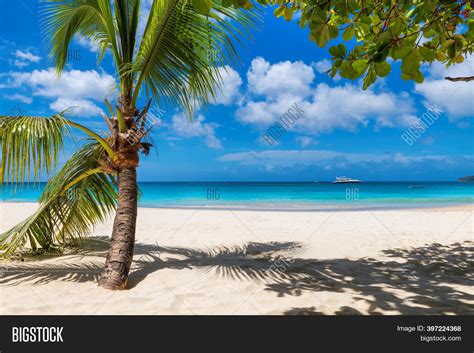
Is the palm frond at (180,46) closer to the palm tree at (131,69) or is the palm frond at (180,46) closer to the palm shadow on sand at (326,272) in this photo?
the palm tree at (131,69)

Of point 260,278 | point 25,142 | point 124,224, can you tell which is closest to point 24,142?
point 25,142

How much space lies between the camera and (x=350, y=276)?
4.66 meters

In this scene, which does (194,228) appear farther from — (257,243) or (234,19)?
(234,19)

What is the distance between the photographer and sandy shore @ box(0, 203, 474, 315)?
347cm

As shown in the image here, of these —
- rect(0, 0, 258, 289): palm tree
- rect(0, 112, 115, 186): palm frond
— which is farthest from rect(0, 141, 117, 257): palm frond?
rect(0, 112, 115, 186): palm frond

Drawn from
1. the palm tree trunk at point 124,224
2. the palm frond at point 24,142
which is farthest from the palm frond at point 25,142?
the palm tree trunk at point 124,224

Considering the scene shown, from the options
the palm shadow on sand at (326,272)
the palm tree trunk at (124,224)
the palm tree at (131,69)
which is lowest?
the palm shadow on sand at (326,272)

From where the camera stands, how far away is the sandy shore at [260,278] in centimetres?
347

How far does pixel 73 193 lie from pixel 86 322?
288 cm

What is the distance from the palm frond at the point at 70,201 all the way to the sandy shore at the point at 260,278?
0.42 meters

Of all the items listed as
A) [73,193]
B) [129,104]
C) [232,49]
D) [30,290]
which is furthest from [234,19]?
[30,290]

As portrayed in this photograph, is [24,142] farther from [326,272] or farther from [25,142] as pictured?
[326,272]

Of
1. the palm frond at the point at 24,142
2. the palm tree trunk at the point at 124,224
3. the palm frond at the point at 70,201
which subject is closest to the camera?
the palm frond at the point at 24,142

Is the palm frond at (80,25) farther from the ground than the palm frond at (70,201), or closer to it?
farther from the ground
